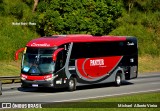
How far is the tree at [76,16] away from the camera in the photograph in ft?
154

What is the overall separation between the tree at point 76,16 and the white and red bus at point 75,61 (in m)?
14.2

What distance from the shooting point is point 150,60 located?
185ft

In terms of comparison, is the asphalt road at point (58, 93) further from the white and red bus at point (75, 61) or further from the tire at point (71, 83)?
the white and red bus at point (75, 61)

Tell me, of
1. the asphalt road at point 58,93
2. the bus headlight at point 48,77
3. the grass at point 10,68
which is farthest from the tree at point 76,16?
the bus headlight at point 48,77

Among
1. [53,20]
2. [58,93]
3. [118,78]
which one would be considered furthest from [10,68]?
[58,93]

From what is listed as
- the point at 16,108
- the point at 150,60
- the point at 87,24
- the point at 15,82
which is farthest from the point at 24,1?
the point at 16,108

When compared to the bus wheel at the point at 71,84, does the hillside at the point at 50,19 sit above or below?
above

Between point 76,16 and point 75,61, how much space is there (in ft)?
66.3

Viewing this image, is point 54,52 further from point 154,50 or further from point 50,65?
point 154,50

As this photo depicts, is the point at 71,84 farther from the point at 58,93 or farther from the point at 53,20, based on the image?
the point at 53,20

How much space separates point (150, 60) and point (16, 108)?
132ft

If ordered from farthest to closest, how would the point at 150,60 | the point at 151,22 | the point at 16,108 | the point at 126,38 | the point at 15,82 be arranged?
1. the point at 151,22
2. the point at 150,60
3. the point at 15,82
4. the point at 126,38
5. the point at 16,108

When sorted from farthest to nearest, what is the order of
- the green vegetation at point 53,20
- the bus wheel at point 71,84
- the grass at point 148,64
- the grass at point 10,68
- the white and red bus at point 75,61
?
the grass at point 148,64 < the green vegetation at point 53,20 < the grass at point 10,68 < the bus wheel at point 71,84 < the white and red bus at point 75,61

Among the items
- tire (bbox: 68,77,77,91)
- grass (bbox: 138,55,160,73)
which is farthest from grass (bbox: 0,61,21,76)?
grass (bbox: 138,55,160,73)
